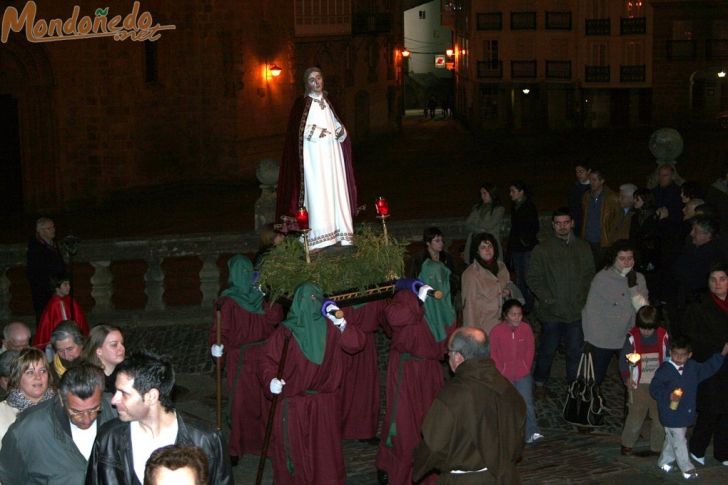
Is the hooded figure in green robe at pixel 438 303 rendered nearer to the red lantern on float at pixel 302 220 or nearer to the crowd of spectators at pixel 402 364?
the crowd of spectators at pixel 402 364

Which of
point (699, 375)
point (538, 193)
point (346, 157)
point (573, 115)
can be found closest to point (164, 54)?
point (538, 193)

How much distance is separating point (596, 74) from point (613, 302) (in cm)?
4881

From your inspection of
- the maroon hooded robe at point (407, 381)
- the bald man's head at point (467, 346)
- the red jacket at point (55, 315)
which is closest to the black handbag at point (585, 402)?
the maroon hooded robe at point (407, 381)

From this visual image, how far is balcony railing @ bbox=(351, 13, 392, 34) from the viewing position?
45.9 m

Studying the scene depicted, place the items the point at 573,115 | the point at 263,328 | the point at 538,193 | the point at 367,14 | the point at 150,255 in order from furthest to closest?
→ the point at 573,115 < the point at 367,14 < the point at 538,193 < the point at 150,255 < the point at 263,328

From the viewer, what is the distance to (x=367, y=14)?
47125 mm

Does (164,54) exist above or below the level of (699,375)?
above

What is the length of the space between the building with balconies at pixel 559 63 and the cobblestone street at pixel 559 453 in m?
46.6

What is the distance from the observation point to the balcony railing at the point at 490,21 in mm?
59375

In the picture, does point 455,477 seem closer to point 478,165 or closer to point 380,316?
point 380,316

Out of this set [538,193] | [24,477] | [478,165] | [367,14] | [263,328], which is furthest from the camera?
[367,14]

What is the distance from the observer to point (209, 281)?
14.6 m

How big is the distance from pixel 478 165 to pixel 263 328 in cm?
3009

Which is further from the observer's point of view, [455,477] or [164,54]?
[164,54]
